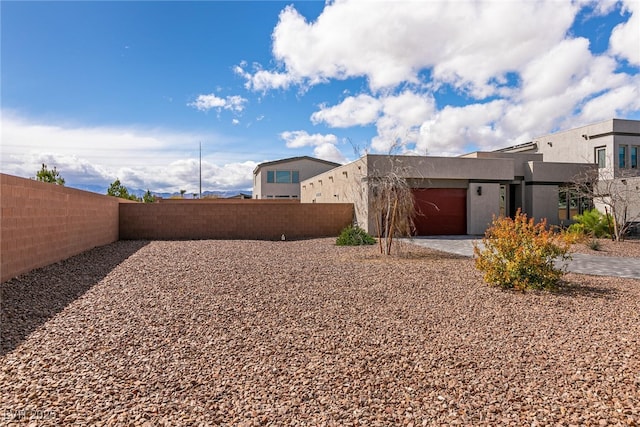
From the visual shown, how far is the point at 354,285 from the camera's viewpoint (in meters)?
7.49

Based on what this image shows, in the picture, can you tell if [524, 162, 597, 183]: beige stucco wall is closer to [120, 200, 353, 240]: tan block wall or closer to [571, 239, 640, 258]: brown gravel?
[571, 239, 640, 258]: brown gravel

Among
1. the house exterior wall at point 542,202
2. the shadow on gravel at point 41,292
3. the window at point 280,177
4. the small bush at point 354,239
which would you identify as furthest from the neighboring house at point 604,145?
the shadow on gravel at point 41,292

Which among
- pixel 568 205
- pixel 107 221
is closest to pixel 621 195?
pixel 568 205

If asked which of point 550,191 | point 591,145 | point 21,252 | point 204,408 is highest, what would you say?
point 591,145

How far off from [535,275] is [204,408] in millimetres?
6560

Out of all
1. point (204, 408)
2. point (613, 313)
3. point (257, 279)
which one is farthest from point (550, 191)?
point (204, 408)

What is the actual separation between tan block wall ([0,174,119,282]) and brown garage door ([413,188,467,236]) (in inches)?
537

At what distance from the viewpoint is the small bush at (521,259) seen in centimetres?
731

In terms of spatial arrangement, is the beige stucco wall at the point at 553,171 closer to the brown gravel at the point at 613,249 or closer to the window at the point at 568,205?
the window at the point at 568,205

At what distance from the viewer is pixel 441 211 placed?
63.1ft

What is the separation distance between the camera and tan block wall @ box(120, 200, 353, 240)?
58.0 ft

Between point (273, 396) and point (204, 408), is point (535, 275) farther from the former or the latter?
point (204, 408)

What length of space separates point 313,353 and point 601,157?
96.5ft

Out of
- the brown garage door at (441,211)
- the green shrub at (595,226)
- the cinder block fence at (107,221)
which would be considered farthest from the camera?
Answer: the brown garage door at (441,211)
